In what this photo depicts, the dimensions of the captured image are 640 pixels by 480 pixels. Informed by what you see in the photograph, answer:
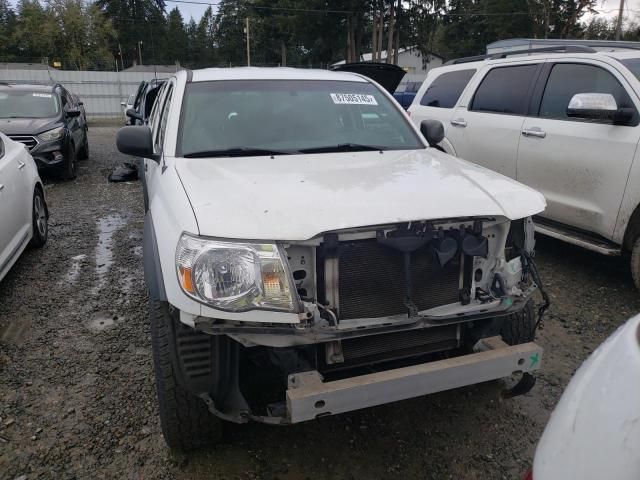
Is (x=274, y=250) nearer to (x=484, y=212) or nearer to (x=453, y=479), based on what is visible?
(x=484, y=212)

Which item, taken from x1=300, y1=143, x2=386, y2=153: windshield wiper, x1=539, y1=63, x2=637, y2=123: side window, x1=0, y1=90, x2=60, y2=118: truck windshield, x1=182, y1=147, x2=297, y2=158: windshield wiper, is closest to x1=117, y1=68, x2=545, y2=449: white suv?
x1=182, y1=147, x2=297, y2=158: windshield wiper

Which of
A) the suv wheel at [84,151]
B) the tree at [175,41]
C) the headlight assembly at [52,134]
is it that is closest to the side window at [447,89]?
the headlight assembly at [52,134]

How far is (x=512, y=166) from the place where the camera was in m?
5.18

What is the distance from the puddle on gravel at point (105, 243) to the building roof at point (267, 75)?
6.96 ft

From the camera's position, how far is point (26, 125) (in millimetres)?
8695

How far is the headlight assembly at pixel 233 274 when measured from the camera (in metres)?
2.05

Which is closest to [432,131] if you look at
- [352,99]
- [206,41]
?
[352,99]

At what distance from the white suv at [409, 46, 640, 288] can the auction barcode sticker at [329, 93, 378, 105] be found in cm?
173

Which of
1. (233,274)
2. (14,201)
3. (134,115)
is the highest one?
(134,115)

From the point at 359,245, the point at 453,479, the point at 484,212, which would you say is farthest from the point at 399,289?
the point at 453,479

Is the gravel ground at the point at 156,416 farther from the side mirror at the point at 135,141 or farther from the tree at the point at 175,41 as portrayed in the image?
the tree at the point at 175,41

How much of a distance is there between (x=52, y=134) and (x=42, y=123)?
0.94 ft

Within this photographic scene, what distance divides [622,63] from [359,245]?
347 centimetres

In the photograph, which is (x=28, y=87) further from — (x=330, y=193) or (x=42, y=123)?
(x=330, y=193)
